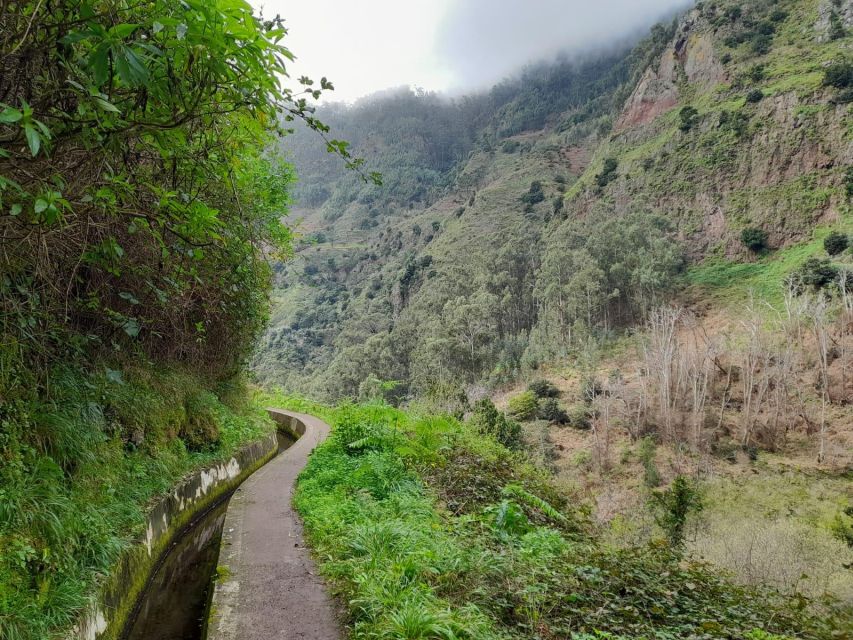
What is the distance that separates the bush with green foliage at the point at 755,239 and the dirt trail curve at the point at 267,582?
170 feet

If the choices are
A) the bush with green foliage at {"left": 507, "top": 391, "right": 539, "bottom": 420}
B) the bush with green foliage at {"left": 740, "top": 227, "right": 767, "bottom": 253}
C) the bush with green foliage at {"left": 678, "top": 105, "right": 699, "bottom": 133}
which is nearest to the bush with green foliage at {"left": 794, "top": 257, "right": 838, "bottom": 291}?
the bush with green foliage at {"left": 740, "top": 227, "right": 767, "bottom": 253}

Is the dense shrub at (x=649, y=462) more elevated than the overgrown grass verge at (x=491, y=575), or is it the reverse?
the overgrown grass verge at (x=491, y=575)

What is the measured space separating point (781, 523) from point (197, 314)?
68.4 ft

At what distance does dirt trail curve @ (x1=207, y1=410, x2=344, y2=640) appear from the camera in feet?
13.7

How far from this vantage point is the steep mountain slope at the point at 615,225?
4638 centimetres

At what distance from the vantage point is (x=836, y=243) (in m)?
37.6

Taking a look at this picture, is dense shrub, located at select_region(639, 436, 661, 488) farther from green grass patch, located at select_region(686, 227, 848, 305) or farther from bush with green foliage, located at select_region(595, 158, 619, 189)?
bush with green foliage, located at select_region(595, 158, 619, 189)

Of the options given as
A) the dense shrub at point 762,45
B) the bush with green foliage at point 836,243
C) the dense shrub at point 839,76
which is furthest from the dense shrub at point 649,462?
the dense shrub at point 762,45

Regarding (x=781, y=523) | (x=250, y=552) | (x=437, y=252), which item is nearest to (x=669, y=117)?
(x=437, y=252)

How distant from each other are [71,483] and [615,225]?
53.6 m

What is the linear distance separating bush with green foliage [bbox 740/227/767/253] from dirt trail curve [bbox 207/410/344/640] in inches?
2039

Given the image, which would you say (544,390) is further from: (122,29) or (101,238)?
(122,29)

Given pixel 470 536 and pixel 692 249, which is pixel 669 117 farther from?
pixel 470 536

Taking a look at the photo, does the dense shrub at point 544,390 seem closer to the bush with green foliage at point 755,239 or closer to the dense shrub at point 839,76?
the bush with green foliage at point 755,239
